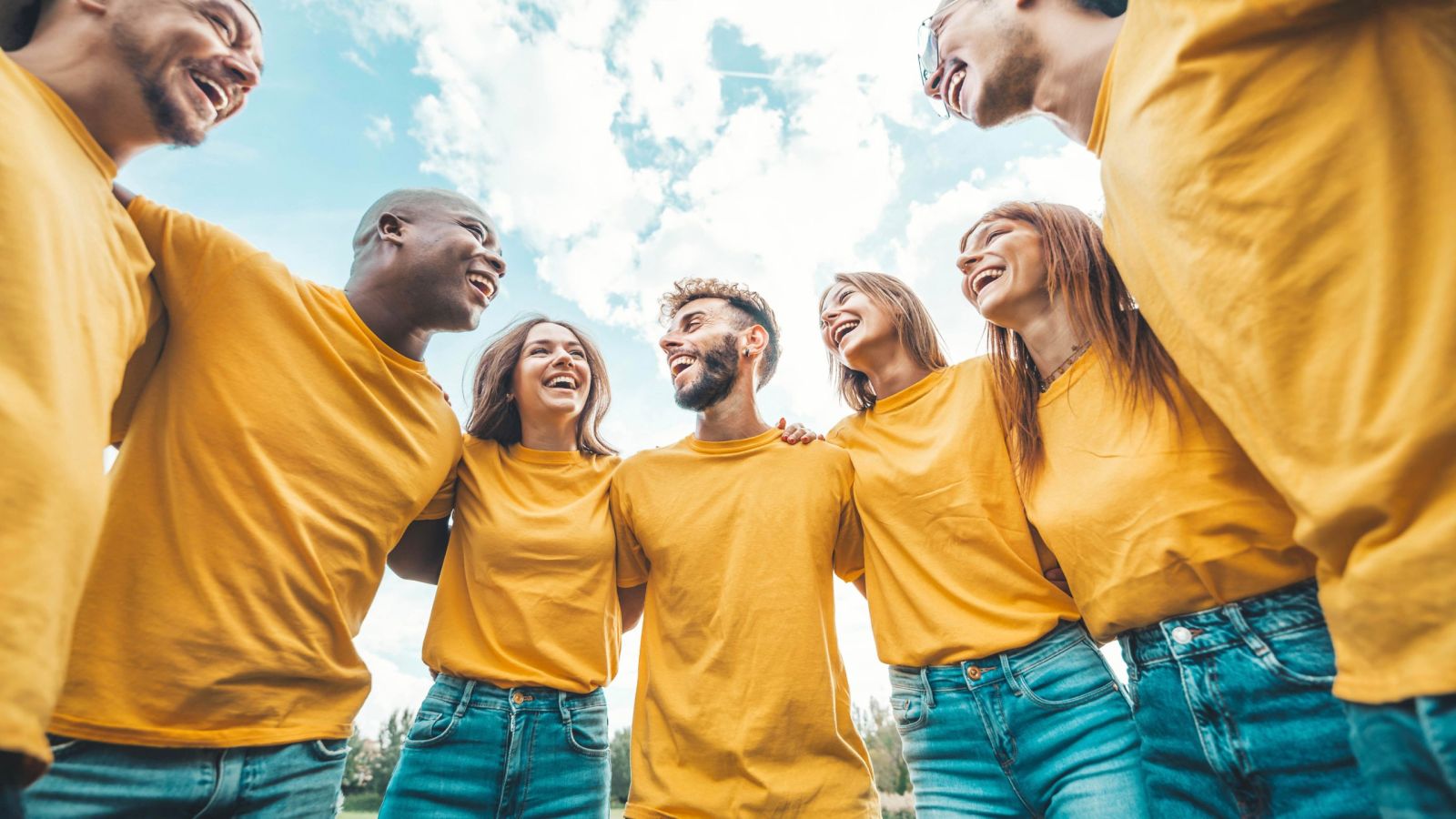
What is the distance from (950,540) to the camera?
10.1ft

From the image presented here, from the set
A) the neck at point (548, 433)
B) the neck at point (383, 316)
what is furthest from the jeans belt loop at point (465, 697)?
the neck at point (383, 316)

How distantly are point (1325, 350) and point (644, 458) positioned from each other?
331 centimetres

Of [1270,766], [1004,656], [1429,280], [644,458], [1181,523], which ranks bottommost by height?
[1270,766]

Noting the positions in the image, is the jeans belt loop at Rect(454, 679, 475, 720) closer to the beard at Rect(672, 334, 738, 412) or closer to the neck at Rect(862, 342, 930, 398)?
the beard at Rect(672, 334, 738, 412)

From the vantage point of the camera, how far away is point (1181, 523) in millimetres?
2094

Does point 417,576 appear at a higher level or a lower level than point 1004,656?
higher

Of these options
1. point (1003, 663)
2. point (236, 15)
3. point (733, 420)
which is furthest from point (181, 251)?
point (1003, 663)

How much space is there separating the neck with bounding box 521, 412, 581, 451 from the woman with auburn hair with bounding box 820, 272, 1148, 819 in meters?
1.77

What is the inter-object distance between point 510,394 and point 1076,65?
3453 mm

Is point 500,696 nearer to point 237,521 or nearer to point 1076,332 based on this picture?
point 237,521

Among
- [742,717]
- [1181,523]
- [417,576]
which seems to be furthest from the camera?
[417,576]

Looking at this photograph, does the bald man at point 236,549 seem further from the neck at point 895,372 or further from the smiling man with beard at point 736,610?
the neck at point 895,372

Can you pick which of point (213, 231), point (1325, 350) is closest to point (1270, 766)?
point (1325, 350)

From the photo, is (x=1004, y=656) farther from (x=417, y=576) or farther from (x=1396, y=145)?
(x=417, y=576)
